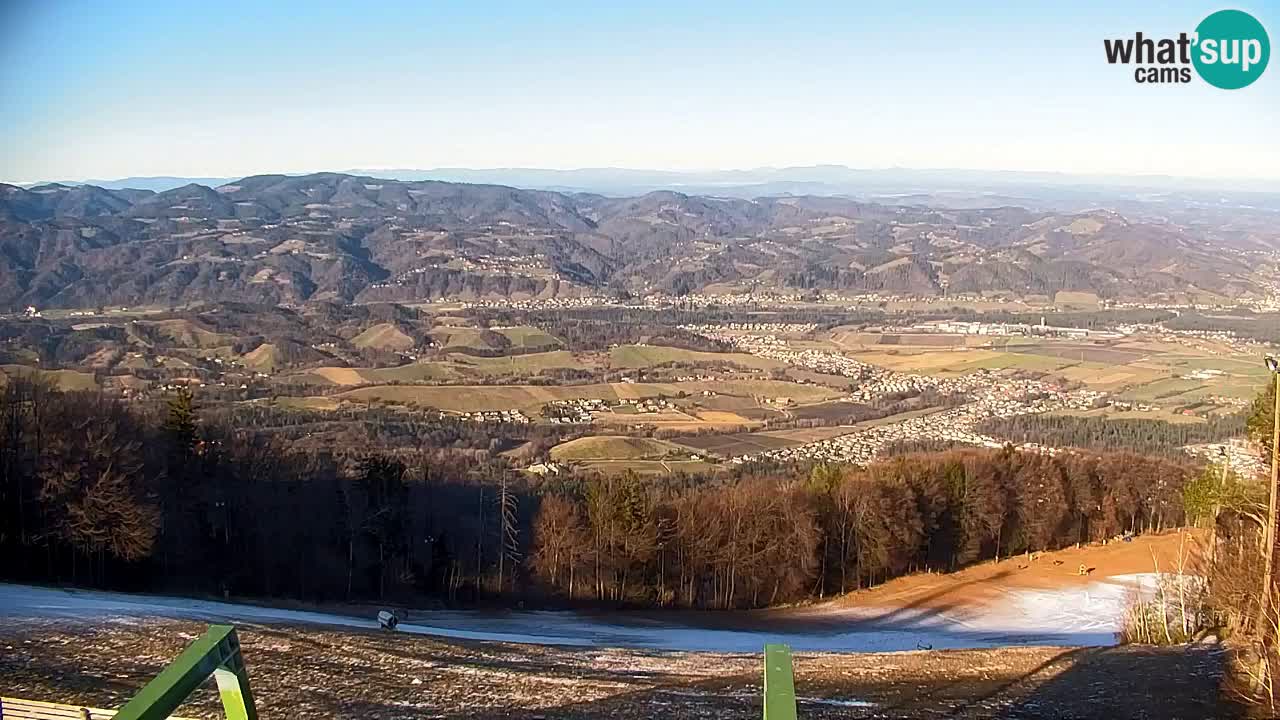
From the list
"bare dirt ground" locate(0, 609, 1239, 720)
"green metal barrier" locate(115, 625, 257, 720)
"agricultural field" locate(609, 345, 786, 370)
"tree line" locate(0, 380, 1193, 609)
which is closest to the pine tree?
"tree line" locate(0, 380, 1193, 609)

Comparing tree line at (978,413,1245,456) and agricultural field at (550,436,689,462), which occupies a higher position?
agricultural field at (550,436,689,462)

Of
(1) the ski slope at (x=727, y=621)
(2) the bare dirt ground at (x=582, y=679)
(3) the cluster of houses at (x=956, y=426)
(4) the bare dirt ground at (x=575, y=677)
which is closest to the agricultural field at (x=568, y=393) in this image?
(3) the cluster of houses at (x=956, y=426)

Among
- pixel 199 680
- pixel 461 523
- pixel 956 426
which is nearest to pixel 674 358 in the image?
pixel 956 426

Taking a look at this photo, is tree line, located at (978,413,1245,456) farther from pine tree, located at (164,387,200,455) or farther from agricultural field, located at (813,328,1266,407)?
pine tree, located at (164,387,200,455)

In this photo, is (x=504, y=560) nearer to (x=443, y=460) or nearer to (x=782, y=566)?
(x=782, y=566)

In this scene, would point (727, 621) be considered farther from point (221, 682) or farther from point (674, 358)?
point (674, 358)

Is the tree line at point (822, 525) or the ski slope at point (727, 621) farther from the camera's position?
the tree line at point (822, 525)

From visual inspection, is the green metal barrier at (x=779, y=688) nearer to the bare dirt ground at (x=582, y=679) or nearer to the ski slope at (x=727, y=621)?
the bare dirt ground at (x=582, y=679)

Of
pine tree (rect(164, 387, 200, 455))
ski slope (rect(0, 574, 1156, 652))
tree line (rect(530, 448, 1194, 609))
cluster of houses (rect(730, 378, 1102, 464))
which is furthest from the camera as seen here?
cluster of houses (rect(730, 378, 1102, 464))
